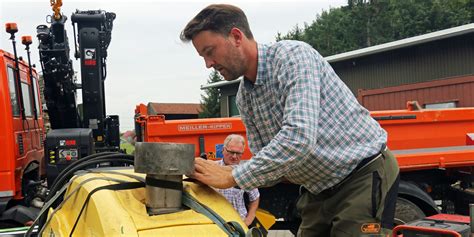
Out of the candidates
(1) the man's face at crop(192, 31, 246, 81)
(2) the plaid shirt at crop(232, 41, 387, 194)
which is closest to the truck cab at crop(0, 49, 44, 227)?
(2) the plaid shirt at crop(232, 41, 387, 194)

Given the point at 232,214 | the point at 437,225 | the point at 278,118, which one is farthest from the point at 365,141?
the point at 437,225

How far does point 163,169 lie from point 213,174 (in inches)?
9.4

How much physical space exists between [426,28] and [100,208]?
4203cm

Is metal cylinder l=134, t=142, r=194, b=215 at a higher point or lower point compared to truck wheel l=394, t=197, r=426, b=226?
higher

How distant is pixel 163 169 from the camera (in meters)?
1.86

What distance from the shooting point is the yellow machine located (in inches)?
67.5

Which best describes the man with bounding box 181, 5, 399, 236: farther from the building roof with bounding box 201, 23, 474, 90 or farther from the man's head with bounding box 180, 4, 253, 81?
the building roof with bounding box 201, 23, 474, 90

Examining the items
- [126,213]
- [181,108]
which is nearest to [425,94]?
[126,213]

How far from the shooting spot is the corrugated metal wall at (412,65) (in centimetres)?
1587

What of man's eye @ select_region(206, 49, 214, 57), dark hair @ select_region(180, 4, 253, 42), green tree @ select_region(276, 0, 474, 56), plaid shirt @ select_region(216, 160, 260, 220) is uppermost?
green tree @ select_region(276, 0, 474, 56)

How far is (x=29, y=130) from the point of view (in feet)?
20.8

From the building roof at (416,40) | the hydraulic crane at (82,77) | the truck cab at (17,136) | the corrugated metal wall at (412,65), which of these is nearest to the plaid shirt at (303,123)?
the truck cab at (17,136)

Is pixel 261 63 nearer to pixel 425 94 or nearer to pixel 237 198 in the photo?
pixel 237 198

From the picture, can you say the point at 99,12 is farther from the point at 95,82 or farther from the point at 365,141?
the point at 365,141
